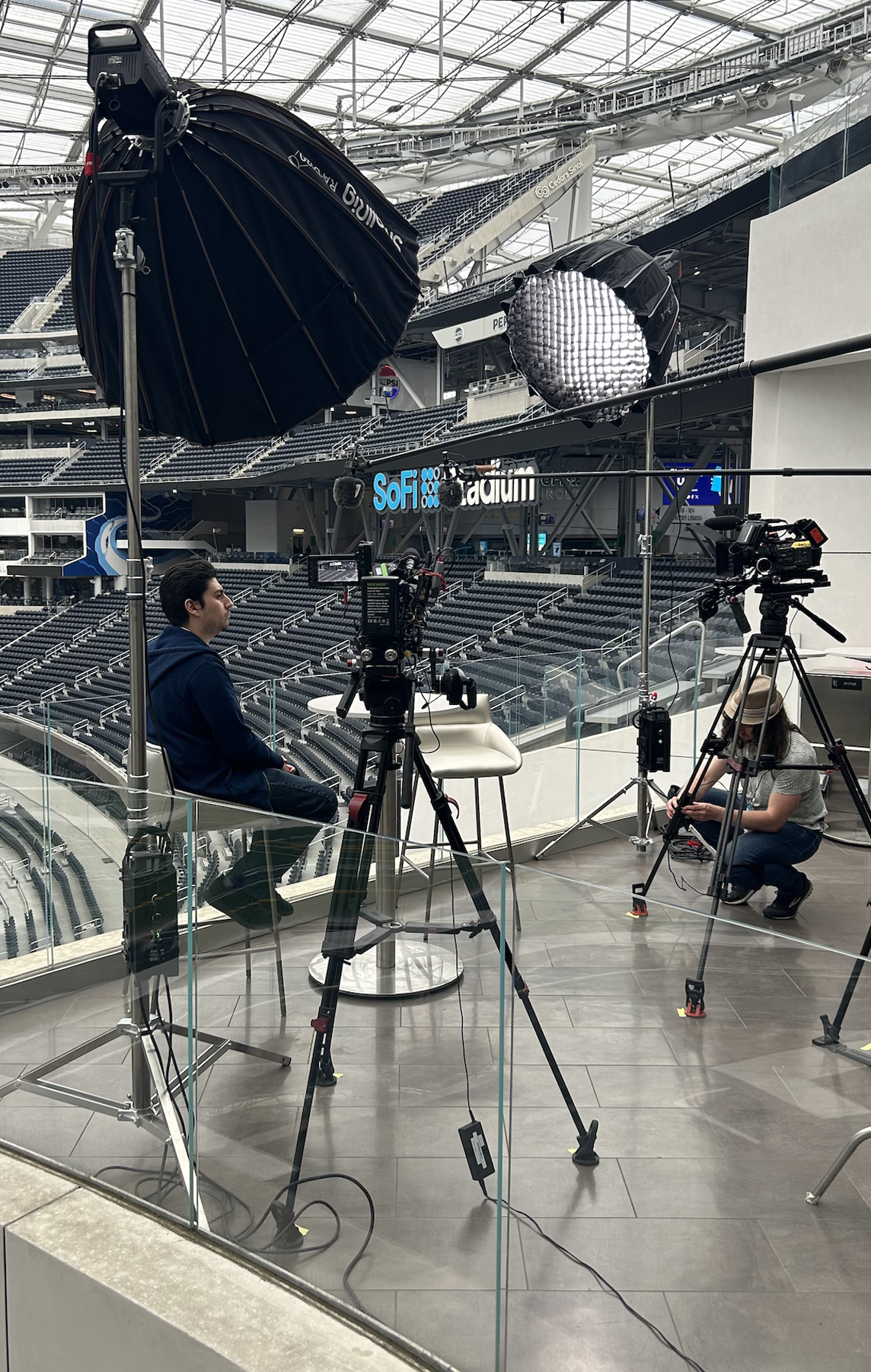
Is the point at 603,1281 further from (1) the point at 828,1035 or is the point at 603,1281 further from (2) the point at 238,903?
(2) the point at 238,903

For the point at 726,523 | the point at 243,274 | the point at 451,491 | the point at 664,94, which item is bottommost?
the point at 726,523

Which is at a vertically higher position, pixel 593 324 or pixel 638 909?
pixel 593 324

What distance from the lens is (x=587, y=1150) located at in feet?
4.14

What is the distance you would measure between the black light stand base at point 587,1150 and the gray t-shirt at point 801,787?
1.75 meters

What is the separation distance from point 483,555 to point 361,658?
2068 cm

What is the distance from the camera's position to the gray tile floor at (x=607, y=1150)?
3.81 feet

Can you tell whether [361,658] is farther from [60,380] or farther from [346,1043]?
[60,380]

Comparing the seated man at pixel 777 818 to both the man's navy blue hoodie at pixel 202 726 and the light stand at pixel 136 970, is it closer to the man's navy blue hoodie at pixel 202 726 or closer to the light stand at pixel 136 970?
the man's navy blue hoodie at pixel 202 726

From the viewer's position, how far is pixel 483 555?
22.6m

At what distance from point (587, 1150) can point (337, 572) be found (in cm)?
137

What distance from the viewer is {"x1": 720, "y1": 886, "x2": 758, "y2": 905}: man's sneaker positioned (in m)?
2.99

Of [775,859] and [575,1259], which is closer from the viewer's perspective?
[575,1259]

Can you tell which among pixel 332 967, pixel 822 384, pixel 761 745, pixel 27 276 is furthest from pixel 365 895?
pixel 27 276

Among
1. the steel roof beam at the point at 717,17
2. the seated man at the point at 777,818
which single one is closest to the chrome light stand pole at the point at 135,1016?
the seated man at the point at 777,818
